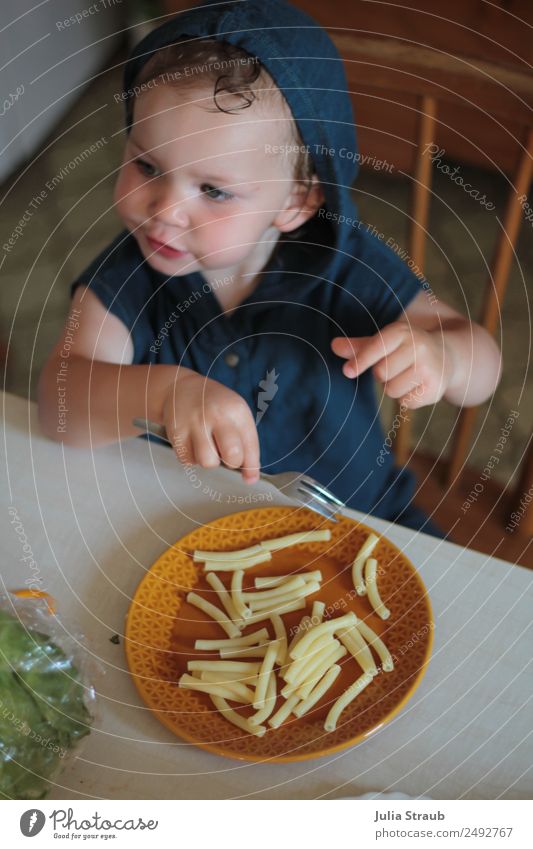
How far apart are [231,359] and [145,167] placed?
13 centimetres

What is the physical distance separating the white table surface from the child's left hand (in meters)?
0.08

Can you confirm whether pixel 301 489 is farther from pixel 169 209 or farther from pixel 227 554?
pixel 169 209

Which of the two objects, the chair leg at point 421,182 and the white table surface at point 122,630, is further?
the chair leg at point 421,182

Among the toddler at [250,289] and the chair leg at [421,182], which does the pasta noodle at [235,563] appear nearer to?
the toddler at [250,289]

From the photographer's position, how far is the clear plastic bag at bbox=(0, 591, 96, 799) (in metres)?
0.39

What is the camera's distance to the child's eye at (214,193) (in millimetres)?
468

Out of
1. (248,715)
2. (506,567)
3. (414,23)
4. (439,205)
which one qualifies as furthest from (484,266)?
(248,715)

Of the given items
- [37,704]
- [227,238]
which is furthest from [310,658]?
[227,238]

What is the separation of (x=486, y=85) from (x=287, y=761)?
393 mm

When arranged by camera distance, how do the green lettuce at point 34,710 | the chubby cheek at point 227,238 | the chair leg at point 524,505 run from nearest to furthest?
the green lettuce at point 34,710 < the chubby cheek at point 227,238 < the chair leg at point 524,505

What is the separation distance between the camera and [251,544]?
50 centimetres

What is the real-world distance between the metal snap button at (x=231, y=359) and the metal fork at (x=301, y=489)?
7cm

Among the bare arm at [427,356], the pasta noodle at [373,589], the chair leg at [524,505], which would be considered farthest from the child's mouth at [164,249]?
the chair leg at [524,505]
